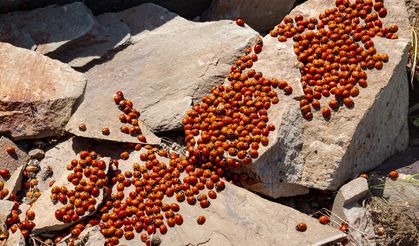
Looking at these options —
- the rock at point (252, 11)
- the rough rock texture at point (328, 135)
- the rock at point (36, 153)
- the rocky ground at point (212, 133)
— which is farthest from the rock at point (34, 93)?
the rock at point (252, 11)

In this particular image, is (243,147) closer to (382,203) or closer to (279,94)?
(279,94)

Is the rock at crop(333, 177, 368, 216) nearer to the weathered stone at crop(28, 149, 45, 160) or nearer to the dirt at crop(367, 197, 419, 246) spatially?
the dirt at crop(367, 197, 419, 246)

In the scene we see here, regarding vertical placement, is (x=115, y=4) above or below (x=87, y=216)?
above

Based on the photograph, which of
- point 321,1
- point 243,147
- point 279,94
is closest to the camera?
point 243,147

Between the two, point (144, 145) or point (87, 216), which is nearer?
point (87, 216)

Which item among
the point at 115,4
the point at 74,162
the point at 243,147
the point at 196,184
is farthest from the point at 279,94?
the point at 115,4

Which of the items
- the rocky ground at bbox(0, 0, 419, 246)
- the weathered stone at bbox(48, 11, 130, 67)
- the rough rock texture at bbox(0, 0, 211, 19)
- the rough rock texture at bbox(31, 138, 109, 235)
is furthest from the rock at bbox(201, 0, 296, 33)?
the rough rock texture at bbox(31, 138, 109, 235)

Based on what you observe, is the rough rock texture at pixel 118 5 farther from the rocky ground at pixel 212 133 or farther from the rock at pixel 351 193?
the rock at pixel 351 193

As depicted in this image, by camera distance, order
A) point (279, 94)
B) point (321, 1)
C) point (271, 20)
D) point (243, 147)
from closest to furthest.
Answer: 1. point (243, 147)
2. point (279, 94)
3. point (321, 1)
4. point (271, 20)
